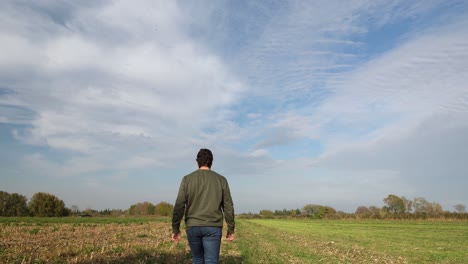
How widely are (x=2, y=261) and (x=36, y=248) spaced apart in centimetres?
341

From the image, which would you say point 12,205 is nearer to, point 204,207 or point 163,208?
point 163,208

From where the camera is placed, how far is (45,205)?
97.6 m

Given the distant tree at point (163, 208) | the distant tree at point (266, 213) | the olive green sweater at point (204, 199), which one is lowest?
the distant tree at point (266, 213)

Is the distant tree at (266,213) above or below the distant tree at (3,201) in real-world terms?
below

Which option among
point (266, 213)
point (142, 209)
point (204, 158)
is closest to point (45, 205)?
point (142, 209)

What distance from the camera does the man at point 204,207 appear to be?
579cm

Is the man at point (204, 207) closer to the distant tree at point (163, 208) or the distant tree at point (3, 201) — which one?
the distant tree at point (3, 201)

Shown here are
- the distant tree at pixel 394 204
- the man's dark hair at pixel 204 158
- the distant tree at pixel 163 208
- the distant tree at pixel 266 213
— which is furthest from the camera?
the distant tree at pixel 266 213

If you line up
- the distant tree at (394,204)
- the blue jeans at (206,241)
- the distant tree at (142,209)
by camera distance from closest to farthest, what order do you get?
the blue jeans at (206,241), the distant tree at (394,204), the distant tree at (142,209)

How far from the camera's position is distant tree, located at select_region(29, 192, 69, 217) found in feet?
319

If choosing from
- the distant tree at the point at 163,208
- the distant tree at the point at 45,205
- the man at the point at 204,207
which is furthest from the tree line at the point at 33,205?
the man at the point at 204,207

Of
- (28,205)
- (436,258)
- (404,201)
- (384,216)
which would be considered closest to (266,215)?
(404,201)

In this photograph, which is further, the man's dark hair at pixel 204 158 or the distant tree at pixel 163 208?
the distant tree at pixel 163 208

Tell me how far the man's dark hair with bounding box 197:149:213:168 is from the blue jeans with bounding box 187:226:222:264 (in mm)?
1120
